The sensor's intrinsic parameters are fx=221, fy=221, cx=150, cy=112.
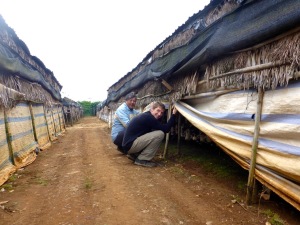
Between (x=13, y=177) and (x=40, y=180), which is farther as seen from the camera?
(x=13, y=177)

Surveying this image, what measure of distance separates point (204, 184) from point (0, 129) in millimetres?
4437

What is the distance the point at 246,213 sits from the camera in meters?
2.88

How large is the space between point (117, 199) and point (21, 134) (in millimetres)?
4334

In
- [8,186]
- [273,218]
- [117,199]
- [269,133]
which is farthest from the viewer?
[8,186]

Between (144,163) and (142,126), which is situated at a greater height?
(142,126)

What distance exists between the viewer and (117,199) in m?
3.34

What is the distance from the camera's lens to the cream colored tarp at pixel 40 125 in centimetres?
817

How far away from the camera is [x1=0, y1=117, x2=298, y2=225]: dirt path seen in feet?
9.04

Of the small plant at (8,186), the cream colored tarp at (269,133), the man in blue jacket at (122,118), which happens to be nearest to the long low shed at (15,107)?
the small plant at (8,186)

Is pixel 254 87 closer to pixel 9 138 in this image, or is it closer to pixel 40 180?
pixel 40 180

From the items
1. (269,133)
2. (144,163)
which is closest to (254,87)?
(269,133)

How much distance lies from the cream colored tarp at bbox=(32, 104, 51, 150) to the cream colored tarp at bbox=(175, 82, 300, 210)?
678 cm

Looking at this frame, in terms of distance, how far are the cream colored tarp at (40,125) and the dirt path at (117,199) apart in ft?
11.2

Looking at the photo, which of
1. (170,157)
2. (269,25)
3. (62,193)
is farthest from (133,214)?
(170,157)
